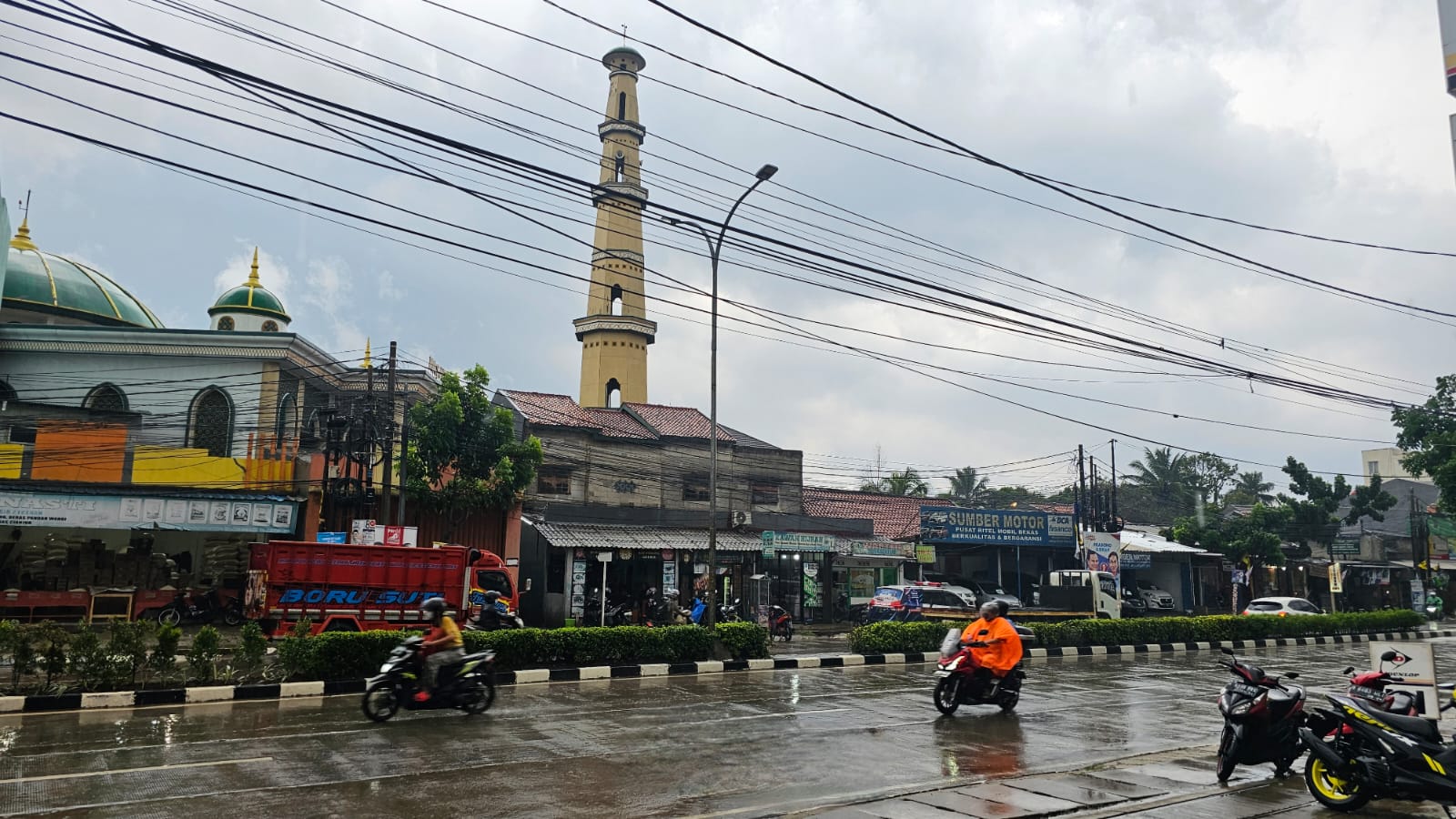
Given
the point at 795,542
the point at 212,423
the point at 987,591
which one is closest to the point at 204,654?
the point at 212,423

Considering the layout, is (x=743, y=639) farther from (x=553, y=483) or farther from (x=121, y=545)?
(x=121, y=545)

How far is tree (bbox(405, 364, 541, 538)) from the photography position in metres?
29.5

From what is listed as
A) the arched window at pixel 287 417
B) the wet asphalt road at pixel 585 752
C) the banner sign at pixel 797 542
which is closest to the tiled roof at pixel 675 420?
the banner sign at pixel 797 542

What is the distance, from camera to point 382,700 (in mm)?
11672

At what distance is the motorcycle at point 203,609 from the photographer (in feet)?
81.2

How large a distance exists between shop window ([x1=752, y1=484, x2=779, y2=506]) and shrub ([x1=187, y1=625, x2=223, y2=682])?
2484 cm

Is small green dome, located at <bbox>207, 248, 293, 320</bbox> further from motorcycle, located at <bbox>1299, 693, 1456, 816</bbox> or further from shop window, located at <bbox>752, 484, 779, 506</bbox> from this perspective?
motorcycle, located at <bbox>1299, 693, 1456, 816</bbox>

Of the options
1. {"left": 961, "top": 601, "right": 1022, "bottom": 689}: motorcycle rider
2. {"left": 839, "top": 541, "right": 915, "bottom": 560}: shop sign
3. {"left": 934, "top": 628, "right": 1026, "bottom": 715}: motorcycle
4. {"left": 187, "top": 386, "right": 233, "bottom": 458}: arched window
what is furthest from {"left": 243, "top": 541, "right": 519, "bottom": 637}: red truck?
{"left": 839, "top": 541, "right": 915, "bottom": 560}: shop sign

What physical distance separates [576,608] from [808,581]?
8785 mm

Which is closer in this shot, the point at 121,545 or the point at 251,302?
the point at 121,545

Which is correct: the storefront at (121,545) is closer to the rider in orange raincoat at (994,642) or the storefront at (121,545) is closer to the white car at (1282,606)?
the rider in orange raincoat at (994,642)

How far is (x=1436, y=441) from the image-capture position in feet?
140

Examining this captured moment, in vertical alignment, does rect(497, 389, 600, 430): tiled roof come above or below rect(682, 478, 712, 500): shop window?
above

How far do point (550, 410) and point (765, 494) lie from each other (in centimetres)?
890
